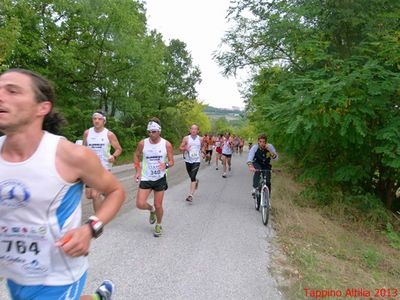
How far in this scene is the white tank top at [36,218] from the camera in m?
1.93

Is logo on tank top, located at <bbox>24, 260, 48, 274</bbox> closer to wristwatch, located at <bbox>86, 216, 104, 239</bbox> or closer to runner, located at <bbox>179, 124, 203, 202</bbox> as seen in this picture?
wristwatch, located at <bbox>86, 216, 104, 239</bbox>

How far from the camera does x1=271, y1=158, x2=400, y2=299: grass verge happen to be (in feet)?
15.1

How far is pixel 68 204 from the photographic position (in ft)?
6.73

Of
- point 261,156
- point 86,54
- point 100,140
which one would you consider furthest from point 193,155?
point 86,54

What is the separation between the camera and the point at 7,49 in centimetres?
1275

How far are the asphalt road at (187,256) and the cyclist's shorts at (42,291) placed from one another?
6.88 feet

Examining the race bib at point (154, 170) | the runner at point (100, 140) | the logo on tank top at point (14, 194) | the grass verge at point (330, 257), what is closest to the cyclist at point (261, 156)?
the grass verge at point (330, 257)

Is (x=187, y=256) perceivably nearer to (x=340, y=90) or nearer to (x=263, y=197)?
(x=263, y=197)

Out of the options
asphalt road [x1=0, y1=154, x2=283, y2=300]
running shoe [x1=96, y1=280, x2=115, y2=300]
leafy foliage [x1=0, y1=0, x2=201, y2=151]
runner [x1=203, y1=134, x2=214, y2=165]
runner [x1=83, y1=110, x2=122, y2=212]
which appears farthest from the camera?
runner [x1=203, y1=134, x2=214, y2=165]

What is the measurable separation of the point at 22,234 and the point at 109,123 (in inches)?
1025

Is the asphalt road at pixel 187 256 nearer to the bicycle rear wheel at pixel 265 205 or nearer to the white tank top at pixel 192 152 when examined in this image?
the bicycle rear wheel at pixel 265 205

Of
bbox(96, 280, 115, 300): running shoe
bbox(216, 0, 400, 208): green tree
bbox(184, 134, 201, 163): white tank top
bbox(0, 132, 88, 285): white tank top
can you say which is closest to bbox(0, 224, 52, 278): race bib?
bbox(0, 132, 88, 285): white tank top

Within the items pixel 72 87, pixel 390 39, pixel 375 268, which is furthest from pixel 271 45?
pixel 72 87

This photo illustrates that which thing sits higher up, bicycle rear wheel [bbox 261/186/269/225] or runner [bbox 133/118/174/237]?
runner [bbox 133/118/174/237]
